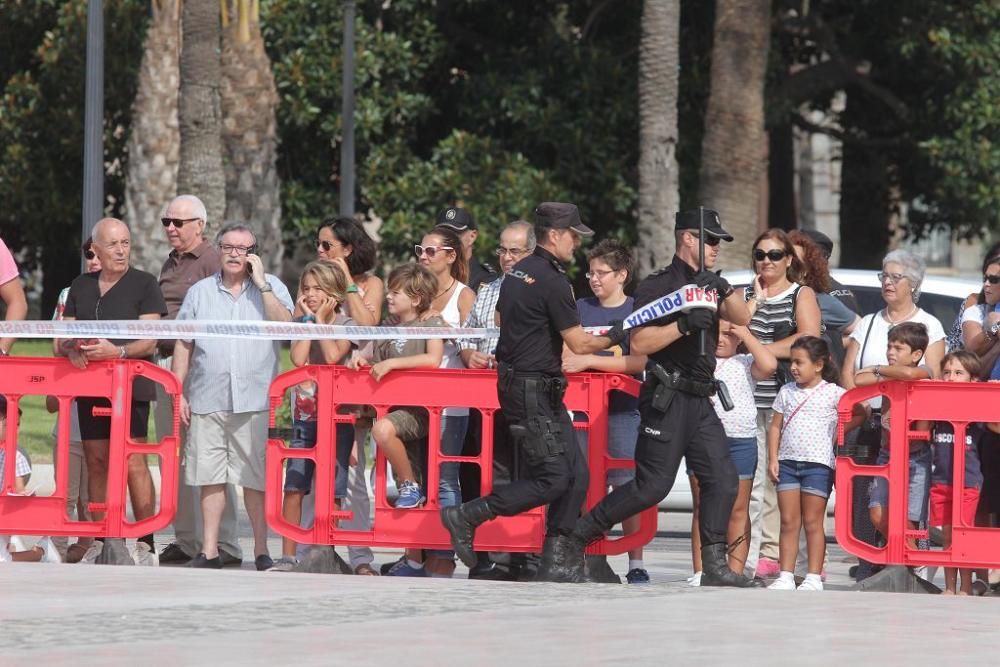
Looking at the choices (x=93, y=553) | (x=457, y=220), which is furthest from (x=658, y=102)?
(x=93, y=553)

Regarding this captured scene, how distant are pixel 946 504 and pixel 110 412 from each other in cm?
409

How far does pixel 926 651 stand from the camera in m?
7.04

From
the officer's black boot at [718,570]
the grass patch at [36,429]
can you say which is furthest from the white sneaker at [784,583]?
the grass patch at [36,429]

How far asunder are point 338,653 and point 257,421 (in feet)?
10.8

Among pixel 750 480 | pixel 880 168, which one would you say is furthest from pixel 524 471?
pixel 880 168

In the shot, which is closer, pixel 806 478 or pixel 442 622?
pixel 442 622

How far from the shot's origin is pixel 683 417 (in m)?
8.81

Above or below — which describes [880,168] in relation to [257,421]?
above

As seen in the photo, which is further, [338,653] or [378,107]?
[378,107]

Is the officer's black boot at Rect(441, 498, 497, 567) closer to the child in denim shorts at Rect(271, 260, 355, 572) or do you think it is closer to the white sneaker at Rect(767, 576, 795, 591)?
the child in denim shorts at Rect(271, 260, 355, 572)

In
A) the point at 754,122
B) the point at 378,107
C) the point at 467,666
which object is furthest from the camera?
the point at 378,107

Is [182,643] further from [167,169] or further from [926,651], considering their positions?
[167,169]

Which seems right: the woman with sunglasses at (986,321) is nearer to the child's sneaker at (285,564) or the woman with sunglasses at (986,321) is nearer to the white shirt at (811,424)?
the white shirt at (811,424)

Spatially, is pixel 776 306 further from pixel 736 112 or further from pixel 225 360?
pixel 736 112
